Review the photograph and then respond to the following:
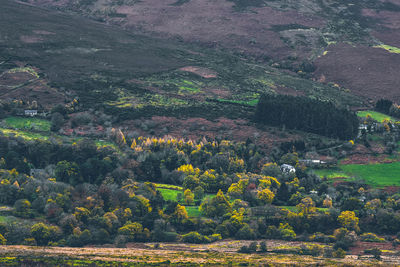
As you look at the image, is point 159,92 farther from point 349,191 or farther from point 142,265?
point 142,265

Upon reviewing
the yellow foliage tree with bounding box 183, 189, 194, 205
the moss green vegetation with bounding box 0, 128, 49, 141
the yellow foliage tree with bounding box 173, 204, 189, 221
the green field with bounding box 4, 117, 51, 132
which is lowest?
the yellow foliage tree with bounding box 183, 189, 194, 205

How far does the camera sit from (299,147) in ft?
448

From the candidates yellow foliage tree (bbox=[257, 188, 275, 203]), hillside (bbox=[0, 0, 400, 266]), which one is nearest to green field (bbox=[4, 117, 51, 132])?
hillside (bbox=[0, 0, 400, 266])

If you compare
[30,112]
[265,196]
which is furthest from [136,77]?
[265,196]

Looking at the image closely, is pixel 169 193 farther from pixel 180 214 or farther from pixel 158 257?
pixel 158 257

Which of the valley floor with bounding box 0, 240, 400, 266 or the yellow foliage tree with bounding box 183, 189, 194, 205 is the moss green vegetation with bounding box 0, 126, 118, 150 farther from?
the valley floor with bounding box 0, 240, 400, 266

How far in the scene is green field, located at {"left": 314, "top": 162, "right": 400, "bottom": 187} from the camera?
12312 centimetres

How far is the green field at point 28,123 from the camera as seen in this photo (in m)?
134

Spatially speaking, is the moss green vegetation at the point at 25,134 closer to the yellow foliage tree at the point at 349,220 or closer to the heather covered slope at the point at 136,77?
the heather covered slope at the point at 136,77

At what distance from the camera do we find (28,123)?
136 m

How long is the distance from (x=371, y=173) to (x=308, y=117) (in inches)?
947

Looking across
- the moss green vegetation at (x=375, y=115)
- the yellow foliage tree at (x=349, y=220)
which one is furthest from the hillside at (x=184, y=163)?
the moss green vegetation at (x=375, y=115)

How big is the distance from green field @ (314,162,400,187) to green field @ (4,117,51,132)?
5433 cm

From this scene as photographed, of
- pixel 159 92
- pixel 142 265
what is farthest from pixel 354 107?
pixel 142 265
